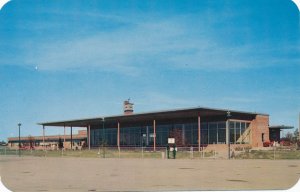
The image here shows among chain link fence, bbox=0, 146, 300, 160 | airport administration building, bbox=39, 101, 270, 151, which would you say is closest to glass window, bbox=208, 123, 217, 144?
airport administration building, bbox=39, 101, 270, 151

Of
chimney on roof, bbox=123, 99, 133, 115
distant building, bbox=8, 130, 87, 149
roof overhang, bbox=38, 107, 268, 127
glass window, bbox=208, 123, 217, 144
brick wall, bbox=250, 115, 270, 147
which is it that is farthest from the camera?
distant building, bbox=8, 130, 87, 149

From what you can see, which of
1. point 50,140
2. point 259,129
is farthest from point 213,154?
point 50,140

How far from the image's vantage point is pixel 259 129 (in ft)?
213

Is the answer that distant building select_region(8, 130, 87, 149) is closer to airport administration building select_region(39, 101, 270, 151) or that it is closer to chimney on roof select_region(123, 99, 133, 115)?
chimney on roof select_region(123, 99, 133, 115)

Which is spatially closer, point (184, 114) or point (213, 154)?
point (213, 154)

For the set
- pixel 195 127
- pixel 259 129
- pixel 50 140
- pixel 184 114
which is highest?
pixel 184 114

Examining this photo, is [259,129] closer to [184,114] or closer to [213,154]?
[184,114]

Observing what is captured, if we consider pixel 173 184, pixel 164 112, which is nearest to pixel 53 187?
pixel 173 184

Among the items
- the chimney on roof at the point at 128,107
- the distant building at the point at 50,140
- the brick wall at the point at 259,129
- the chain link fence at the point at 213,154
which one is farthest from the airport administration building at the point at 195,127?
the distant building at the point at 50,140

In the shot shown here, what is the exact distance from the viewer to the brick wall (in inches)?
2533

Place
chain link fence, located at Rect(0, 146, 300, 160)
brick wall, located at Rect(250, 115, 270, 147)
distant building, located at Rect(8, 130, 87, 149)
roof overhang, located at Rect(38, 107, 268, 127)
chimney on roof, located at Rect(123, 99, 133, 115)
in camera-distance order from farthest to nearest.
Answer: distant building, located at Rect(8, 130, 87, 149) → chimney on roof, located at Rect(123, 99, 133, 115) → brick wall, located at Rect(250, 115, 270, 147) → roof overhang, located at Rect(38, 107, 268, 127) → chain link fence, located at Rect(0, 146, 300, 160)

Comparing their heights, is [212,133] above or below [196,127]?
below

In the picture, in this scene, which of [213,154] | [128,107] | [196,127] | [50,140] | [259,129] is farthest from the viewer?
[50,140]

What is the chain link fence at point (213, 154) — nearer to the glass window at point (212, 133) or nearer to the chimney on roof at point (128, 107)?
the glass window at point (212, 133)
